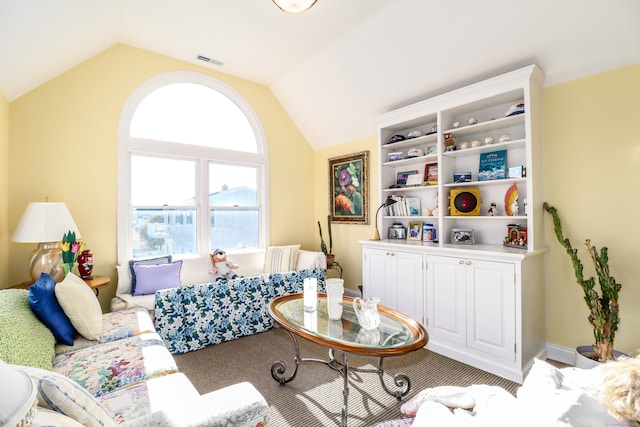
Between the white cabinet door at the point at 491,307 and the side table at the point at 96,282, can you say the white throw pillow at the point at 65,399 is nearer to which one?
the side table at the point at 96,282

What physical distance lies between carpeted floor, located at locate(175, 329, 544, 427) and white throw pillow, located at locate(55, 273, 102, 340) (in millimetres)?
799

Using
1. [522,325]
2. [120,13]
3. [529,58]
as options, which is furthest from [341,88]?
[522,325]

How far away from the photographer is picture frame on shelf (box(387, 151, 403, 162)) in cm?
368

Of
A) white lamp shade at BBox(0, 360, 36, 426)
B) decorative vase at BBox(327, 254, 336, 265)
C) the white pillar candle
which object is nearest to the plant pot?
the white pillar candle

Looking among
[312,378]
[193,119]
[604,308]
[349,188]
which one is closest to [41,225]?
[193,119]

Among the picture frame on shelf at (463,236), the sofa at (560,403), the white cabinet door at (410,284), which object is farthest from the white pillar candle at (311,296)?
the picture frame on shelf at (463,236)

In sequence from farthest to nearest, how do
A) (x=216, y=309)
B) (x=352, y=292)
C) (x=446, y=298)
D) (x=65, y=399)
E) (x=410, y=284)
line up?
(x=352, y=292) < (x=410, y=284) < (x=216, y=309) < (x=446, y=298) < (x=65, y=399)

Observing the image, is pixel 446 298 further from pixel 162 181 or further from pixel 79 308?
pixel 162 181

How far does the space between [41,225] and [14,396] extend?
249 cm

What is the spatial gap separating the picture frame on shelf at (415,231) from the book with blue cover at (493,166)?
2.94 ft

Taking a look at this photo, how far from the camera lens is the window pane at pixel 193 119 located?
12.3 feet

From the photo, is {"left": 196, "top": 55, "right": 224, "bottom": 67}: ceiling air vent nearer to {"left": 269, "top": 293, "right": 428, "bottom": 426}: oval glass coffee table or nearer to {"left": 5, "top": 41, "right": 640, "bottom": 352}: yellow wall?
{"left": 5, "top": 41, "right": 640, "bottom": 352}: yellow wall

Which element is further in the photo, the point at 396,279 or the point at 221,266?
the point at 221,266

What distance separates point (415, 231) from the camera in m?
3.67
